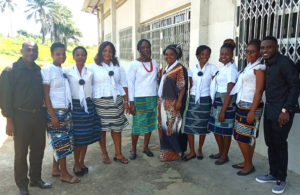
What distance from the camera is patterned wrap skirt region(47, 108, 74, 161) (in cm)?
263

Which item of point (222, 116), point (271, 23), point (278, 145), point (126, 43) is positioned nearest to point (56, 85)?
point (222, 116)

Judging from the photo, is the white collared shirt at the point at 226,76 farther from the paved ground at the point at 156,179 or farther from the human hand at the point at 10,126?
the human hand at the point at 10,126

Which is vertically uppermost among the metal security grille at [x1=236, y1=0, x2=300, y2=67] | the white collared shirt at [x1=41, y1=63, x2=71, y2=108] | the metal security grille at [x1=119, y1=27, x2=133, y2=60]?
the metal security grille at [x1=119, y1=27, x2=133, y2=60]

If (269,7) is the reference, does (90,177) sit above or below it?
below

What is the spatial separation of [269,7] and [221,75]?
1.15 metres

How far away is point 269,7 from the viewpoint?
10.7 ft

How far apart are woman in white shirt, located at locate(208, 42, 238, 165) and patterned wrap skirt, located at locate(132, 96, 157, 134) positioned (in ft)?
2.68

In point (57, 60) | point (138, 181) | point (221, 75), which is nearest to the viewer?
point (57, 60)

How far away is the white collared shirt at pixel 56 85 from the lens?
2529mm

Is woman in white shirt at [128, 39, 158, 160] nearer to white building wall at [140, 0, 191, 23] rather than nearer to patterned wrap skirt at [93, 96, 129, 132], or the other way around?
patterned wrap skirt at [93, 96, 129, 132]

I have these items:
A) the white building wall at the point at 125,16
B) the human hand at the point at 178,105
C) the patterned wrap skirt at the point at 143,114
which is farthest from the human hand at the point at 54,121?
the white building wall at the point at 125,16

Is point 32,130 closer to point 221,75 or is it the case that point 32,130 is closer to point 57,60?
point 57,60

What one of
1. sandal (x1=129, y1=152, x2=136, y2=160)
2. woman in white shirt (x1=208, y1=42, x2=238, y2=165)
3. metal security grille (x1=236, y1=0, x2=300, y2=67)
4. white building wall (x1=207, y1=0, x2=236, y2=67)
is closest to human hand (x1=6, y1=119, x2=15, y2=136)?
sandal (x1=129, y1=152, x2=136, y2=160)

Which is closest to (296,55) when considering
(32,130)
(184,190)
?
(184,190)
